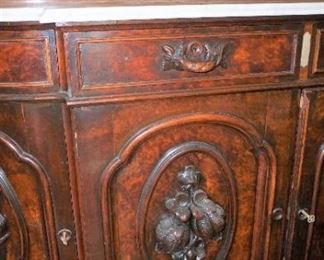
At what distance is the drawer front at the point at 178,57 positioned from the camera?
55 centimetres

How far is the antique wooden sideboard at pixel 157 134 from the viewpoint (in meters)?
0.56

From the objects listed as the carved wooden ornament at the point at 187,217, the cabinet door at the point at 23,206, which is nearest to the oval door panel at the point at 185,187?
the carved wooden ornament at the point at 187,217

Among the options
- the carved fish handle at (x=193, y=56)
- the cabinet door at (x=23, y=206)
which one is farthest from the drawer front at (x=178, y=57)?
the cabinet door at (x=23, y=206)

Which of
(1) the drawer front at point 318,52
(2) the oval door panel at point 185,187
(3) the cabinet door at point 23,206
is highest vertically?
(1) the drawer front at point 318,52

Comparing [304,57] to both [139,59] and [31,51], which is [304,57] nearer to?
[139,59]

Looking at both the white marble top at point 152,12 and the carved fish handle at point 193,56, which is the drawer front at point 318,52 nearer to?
the white marble top at point 152,12

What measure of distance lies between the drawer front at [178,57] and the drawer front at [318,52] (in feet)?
0.11

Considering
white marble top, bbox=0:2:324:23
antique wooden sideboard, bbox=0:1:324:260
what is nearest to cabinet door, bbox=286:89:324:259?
antique wooden sideboard, bbox=0:1:324:260

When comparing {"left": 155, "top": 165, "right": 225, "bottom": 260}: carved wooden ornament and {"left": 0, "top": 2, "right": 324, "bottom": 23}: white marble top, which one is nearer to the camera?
{"left": 0, "top": 2, "right": 324, "bottom": 23}: white marble top

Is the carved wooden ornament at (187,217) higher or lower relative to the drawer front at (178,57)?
lower

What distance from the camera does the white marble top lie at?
0.51 m

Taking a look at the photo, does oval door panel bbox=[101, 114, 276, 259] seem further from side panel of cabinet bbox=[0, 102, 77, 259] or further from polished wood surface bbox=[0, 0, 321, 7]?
polished wood surface bbox=[0, 0, 321, 7]

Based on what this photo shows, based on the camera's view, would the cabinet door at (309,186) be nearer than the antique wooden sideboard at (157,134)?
No

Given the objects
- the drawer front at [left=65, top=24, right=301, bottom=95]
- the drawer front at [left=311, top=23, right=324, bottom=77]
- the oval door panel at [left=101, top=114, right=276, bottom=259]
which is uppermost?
the drawer front at [left=311, top=23, right=324, bottom=77]
